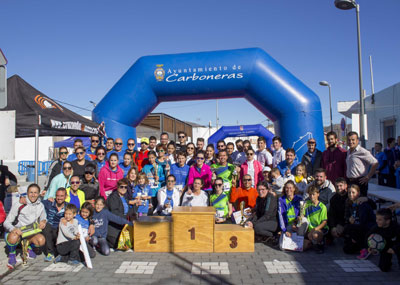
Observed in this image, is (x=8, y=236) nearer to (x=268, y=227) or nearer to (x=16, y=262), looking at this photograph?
(x=16, y=262)

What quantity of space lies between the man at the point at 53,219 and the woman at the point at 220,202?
101 inches

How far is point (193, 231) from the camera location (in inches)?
202

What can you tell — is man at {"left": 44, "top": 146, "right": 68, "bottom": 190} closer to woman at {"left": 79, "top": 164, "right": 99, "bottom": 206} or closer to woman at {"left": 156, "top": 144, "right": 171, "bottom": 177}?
woman at {"left": 79, "top": 164, "right": 99, "bottom": 206}

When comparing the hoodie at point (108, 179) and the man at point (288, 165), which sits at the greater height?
the man at point (288, 165)

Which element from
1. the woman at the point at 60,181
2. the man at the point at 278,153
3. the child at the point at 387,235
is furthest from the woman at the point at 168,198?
the child at the point at 387,235

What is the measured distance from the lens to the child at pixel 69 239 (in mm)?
Result: 4673

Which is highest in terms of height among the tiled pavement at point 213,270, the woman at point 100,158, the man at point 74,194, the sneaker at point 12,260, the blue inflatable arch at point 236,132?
the blue inflatable arch at point 236,132

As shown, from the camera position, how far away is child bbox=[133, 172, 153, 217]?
610cm

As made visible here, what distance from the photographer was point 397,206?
15.9 ft

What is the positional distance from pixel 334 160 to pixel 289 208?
5.10 feet

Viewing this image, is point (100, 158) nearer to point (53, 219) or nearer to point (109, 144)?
point (109, 144)

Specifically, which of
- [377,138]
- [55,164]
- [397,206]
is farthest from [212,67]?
[377,138]

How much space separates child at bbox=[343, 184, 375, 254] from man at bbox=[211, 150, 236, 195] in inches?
85.9

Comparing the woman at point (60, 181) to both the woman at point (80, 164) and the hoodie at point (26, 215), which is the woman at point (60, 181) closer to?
the woman at point (80, 164)
